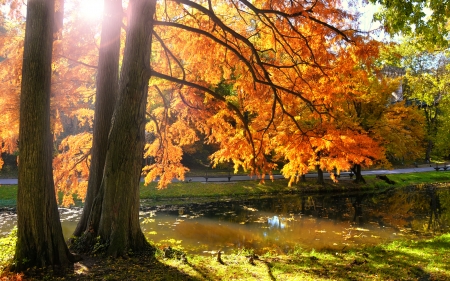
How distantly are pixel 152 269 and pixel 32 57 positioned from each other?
158 inches

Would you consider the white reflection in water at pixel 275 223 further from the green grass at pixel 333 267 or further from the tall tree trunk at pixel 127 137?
the tall tree trunk at pixel 127 137

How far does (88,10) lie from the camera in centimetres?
1052

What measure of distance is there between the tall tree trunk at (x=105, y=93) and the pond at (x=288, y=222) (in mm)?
3337

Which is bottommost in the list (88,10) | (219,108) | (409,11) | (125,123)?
(125,123)

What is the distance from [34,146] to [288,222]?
39.1ft

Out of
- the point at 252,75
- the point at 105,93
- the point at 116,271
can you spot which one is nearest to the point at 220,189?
the point at 105,93

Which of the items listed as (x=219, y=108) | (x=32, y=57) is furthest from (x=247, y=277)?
(x=32, y=57)

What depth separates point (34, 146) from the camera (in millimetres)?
5207

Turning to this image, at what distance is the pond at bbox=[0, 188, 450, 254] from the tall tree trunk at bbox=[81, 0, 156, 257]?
Answer: 4.36 metres

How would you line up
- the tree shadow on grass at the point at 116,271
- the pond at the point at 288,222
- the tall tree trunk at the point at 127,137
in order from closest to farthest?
the tree shadow on grass at the point at 116,271 < the tall tree trunk at the point at 127,137 < the pond at the point at 288,222

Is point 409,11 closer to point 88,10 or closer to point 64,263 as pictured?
point 64,263

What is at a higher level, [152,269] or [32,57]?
[32,57]

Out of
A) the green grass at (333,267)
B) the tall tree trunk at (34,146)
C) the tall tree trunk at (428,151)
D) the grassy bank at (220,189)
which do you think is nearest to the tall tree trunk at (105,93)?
the tall tree trunk at (34,146)

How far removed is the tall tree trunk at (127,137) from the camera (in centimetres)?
627
